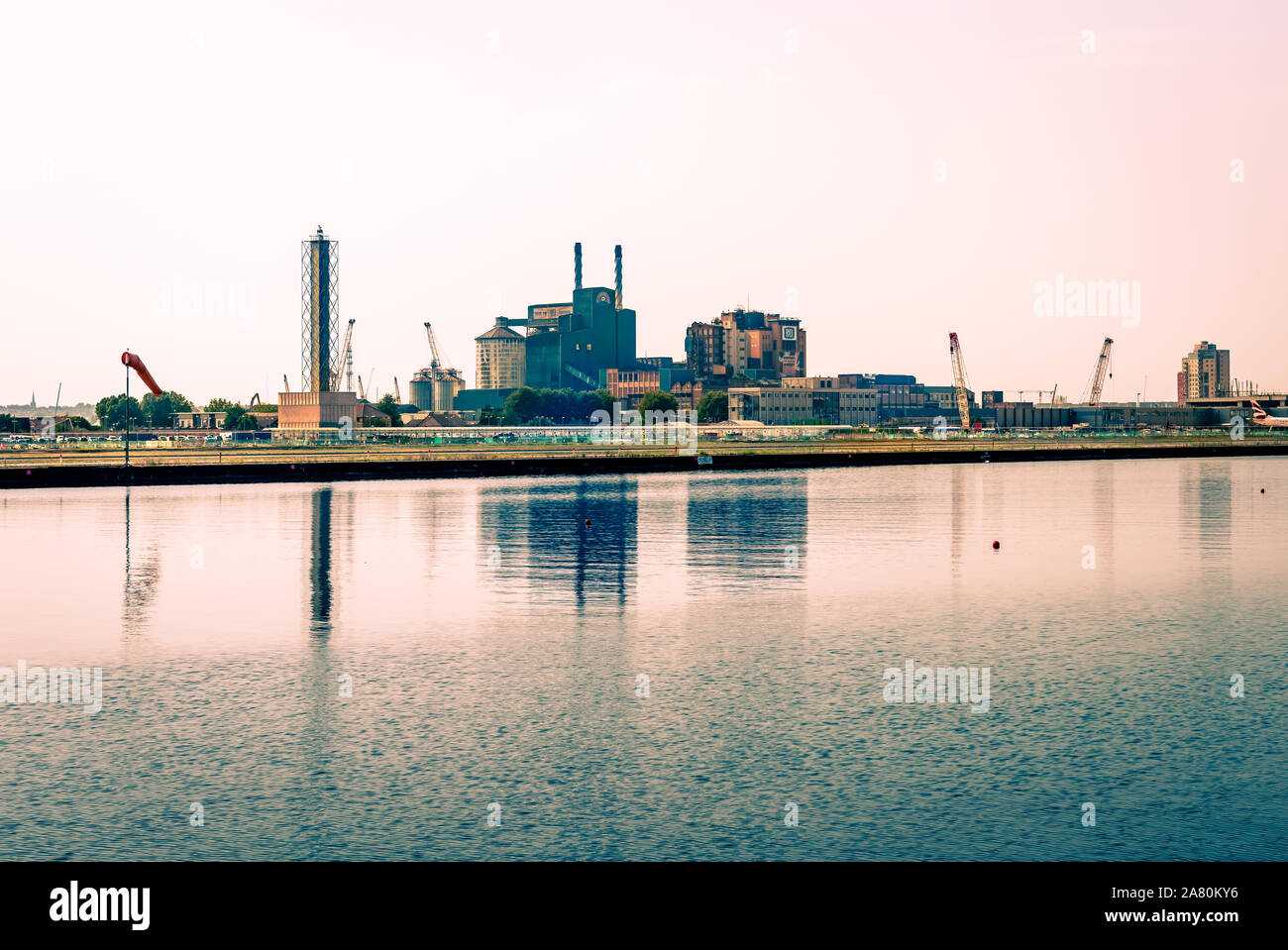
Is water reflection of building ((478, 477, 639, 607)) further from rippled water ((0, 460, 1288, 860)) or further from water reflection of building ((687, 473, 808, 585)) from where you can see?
water reflection of building ((687, 473, 808, 585))

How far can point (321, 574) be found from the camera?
4134 centimetres

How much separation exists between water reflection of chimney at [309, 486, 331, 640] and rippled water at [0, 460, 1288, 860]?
0.90 feet

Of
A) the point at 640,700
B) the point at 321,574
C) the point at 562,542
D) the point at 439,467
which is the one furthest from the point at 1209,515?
the point at 439,467

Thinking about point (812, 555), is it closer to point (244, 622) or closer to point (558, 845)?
point (244, 622)

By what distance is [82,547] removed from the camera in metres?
49.2

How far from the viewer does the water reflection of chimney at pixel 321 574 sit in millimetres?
31250

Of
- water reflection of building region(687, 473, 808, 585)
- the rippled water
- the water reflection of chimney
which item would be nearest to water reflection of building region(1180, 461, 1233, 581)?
the rippled water

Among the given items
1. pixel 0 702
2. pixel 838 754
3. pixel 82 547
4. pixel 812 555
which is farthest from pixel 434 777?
pixel 82 547

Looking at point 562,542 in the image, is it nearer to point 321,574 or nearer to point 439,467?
point 321,574

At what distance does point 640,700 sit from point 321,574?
2161cm

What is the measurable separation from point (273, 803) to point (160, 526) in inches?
1863

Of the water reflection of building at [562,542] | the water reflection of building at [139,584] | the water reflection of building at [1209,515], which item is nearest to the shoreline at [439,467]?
the water reflection of building at [562,542]

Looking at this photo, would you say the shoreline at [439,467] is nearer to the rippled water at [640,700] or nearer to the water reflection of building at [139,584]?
the rippled water at [640,700]

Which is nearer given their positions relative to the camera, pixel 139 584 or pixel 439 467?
pixel 139 584
